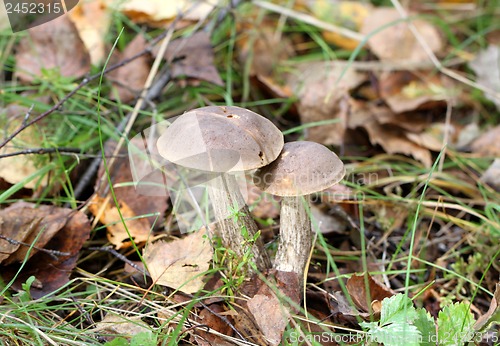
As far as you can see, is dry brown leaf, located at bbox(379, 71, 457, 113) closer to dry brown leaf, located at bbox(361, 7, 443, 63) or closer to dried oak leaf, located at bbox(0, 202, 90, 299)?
dry brown leaf, located at bbox(361, 7, 443, 63)

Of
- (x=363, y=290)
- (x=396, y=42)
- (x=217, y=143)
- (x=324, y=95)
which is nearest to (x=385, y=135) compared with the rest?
(x=324, y=95)

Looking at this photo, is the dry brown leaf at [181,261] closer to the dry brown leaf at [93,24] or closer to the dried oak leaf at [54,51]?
the dried oak leaf at [54,51]

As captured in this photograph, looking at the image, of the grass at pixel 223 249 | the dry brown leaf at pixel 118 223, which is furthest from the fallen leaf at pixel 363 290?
the dry brown leaf at pixel 118 223

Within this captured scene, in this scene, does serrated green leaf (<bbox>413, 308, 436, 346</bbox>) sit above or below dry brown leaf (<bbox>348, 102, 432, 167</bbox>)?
above

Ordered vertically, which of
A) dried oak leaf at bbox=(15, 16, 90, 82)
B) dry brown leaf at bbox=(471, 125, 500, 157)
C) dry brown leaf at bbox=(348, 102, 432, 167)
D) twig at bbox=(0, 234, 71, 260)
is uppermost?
dried oak leaf at bbox=(15, 16, 90, 82)

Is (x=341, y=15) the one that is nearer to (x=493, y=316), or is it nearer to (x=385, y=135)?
(x=385, y=135)

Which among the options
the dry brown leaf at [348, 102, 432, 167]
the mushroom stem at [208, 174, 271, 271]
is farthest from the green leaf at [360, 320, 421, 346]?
the dry brown leaf at [348, 102, 432, 167]

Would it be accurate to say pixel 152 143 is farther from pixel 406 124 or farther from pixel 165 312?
pixel 406 124
